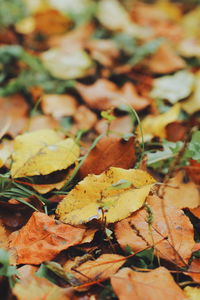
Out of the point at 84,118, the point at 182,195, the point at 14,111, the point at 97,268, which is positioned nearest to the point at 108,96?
the point at 84,118

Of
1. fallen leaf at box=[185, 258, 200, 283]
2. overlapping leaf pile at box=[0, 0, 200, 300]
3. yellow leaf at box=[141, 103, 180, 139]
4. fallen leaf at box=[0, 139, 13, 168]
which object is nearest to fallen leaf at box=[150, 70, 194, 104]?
overlapping leaf pile at box=[0, 0, 200, 300]

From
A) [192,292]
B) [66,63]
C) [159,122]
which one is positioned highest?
[66,63]

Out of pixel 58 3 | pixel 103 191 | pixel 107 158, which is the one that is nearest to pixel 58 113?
pixel 107 158

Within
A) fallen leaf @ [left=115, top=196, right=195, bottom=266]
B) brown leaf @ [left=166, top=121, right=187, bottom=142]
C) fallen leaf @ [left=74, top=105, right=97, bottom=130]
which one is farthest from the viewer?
fallen leaf @ [left=74, top=105, right=97, bottom=130]

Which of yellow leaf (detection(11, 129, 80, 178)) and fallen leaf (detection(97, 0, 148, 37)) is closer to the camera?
yellow leaf (detection(11, 129, 80, 178))

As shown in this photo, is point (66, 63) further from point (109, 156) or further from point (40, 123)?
point (109, 156)

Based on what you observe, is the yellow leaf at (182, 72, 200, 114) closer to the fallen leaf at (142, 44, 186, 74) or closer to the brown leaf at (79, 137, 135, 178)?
the fallen leaf at (142, 44, 186, 74)

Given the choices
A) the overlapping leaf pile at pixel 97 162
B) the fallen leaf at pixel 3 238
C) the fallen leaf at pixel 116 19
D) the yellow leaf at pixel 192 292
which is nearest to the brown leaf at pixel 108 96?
the overlapping leaf pile at pixel 97 162
